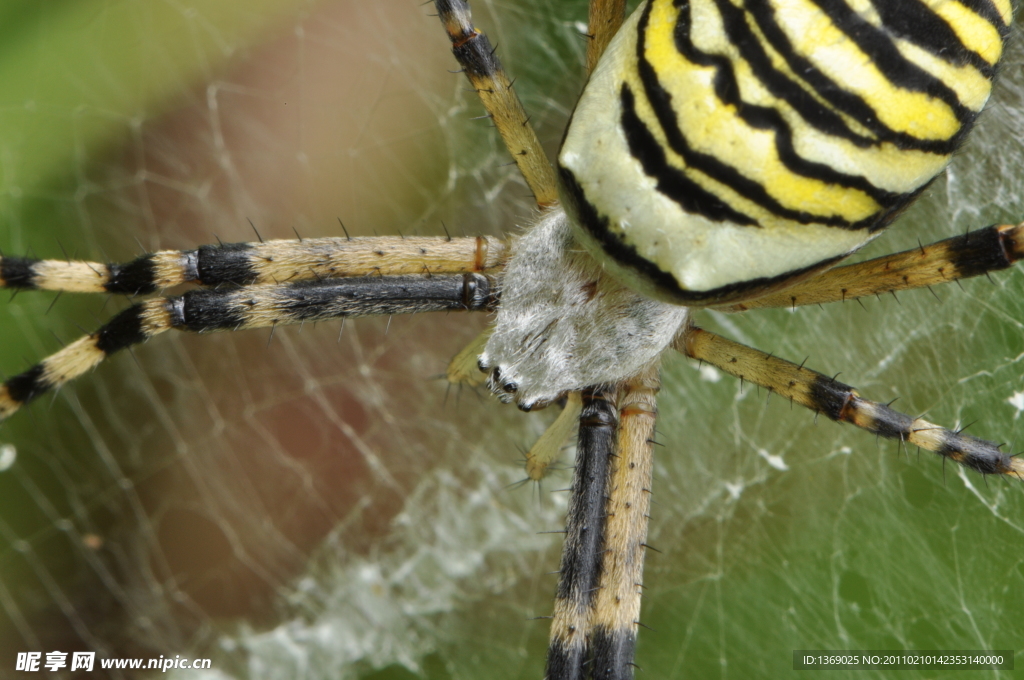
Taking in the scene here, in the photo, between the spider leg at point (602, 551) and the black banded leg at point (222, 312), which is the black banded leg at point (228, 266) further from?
the spider leg at point (602, 551)

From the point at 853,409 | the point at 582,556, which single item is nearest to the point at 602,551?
the point at 582,556

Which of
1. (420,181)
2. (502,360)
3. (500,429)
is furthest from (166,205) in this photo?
(502,360)

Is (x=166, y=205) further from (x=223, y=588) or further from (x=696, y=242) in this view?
(x=696, y=242)

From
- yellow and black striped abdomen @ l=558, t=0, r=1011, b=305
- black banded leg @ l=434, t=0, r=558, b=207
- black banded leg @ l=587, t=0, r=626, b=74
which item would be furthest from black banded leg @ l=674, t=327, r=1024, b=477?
black banded leg @ l=587, t=0, r=626, b=74

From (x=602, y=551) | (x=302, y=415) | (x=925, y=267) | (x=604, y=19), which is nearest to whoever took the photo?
(x=925, y=267)

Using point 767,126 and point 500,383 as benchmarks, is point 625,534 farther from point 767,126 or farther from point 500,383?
point 767,126

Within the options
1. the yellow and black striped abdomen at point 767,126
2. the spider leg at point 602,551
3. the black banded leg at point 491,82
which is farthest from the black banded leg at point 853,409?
the black banded leg at point 491,82
